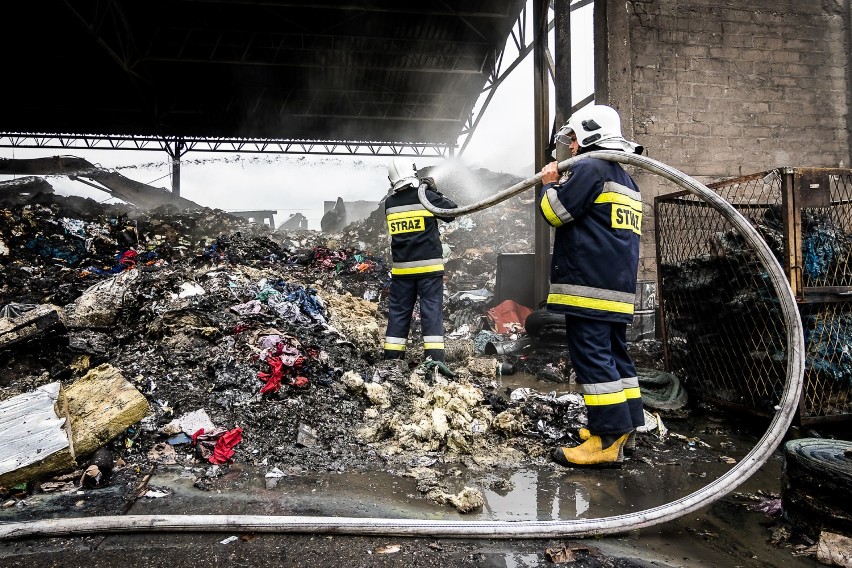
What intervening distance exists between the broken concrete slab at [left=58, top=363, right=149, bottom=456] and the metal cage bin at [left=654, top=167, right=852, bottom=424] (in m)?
3.83

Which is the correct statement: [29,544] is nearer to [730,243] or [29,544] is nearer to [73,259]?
[730,243]

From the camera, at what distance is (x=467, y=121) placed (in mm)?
15039

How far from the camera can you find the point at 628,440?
2859 millimetres

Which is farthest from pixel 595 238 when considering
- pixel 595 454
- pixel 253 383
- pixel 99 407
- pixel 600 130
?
pixel 99 407

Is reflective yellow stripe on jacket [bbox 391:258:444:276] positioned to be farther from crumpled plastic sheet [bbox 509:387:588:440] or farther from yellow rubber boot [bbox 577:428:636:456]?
yellow rubber boot [bbox 577:428:636:456]

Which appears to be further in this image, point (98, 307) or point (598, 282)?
point (98, 307)

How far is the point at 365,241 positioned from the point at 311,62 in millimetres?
4455

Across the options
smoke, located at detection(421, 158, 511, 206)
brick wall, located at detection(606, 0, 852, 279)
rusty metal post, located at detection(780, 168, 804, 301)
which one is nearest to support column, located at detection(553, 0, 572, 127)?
brick wall, located at detection(606, 0, 852, 279)

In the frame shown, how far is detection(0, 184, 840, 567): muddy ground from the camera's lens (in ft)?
6.08

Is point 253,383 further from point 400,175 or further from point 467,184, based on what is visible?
point 467,184

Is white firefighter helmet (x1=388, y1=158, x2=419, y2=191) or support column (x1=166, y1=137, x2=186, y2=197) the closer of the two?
white firefighter helmet (x1=388, y1=158, x2=419, y2=191)

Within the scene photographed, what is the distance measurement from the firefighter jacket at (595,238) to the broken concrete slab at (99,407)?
2.54 m

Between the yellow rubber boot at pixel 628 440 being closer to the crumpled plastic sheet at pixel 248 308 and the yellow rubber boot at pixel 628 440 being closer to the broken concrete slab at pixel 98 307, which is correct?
the crumpled plastic sheet at pixel 248 308

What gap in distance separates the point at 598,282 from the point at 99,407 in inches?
115
